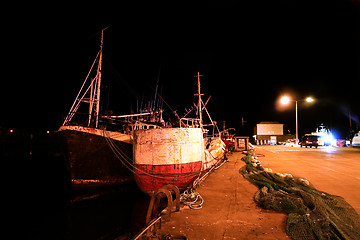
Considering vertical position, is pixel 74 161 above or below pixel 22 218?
above

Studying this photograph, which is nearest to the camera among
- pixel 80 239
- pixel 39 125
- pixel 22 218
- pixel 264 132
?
pixel 80 239

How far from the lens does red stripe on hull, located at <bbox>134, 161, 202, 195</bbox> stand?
23.7ft

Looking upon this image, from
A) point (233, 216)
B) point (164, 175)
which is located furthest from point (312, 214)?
point (164, 175)

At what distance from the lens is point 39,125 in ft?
210

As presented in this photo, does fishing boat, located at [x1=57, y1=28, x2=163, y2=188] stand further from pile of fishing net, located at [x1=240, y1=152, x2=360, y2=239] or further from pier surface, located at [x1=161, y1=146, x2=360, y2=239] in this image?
pile of fishing net, located at [x1=240, y1=152, x2=360, y2=239]

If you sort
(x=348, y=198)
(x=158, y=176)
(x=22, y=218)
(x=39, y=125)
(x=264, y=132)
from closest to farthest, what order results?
(x=348, y=198) → (x=158, y=176) → (x=22, y=218) → (x=264, y=132) → (x=39, y=125)

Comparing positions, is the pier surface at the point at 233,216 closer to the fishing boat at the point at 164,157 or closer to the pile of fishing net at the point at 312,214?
the pile of fishing net at the point at 312,214

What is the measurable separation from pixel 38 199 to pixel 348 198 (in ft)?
46.5

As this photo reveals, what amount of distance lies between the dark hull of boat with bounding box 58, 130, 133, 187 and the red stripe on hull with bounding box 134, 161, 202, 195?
366 cm

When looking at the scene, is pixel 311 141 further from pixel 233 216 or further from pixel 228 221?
pixel 228 221

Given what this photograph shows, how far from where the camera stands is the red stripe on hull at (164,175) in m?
7.21

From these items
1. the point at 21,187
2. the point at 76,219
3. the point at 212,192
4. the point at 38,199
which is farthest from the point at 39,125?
the point at 212,192

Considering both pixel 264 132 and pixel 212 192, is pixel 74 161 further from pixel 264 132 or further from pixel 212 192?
pixel 264 132

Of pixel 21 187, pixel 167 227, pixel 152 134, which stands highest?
pixel 152 134
